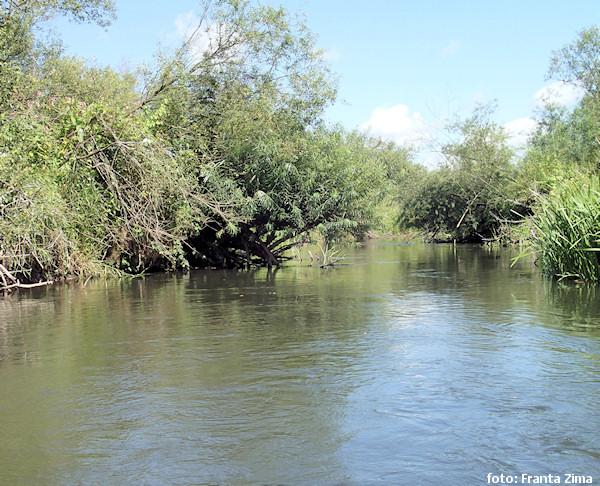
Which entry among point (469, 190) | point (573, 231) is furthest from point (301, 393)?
point (469, 190)

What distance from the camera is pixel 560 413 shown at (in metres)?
6.12

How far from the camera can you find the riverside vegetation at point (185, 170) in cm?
1571

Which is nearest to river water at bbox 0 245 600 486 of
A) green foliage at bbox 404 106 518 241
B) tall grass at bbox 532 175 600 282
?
tall grass at bbox 532 175 600 282

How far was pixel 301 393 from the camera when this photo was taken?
6.93m

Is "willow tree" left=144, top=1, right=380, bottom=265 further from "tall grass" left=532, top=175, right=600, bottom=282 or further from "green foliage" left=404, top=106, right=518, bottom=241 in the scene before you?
"green foliage" left=404, top=106, right=518, bottom=241

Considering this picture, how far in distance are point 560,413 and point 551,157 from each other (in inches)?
1194

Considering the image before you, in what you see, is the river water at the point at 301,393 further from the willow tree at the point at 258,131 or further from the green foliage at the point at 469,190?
the green foliage at the point at 469,190

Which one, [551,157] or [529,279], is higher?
[551,157]

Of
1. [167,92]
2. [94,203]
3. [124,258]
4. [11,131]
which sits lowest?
[124,258]

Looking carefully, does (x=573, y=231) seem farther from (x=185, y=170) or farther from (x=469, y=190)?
(x=469, y=190)

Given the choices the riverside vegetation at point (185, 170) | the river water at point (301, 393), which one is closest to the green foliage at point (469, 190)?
the riverside vegetation at point (185, 170)

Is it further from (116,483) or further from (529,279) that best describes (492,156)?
(116,483)

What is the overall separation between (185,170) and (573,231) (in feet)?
37.9

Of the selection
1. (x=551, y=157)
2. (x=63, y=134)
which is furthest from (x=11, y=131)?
(x=551, y=157)
